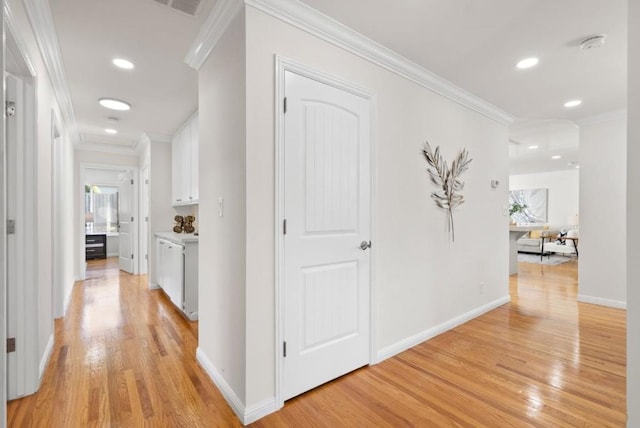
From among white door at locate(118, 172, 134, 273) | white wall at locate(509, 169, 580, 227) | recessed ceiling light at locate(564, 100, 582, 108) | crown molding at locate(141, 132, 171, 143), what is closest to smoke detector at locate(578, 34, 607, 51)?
recessed ceiling light at locate(564, 100, 582, 108)

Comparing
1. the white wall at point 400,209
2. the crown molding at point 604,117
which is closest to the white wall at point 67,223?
the white wall at point 400,209

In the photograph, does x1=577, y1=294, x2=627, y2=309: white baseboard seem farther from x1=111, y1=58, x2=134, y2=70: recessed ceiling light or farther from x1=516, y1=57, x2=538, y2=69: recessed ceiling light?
x1=111, y1=58, x2=134, y2=70: recessed ceiling light

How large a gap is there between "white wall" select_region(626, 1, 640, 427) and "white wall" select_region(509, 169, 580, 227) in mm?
10151

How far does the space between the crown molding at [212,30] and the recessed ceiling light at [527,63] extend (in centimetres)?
232

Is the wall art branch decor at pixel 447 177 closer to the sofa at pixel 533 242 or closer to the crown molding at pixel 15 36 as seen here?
the crown molding at pixel 15 36

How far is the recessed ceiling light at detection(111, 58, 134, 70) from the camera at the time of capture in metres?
2.66

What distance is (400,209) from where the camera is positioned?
2.64m

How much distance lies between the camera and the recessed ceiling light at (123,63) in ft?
8.73

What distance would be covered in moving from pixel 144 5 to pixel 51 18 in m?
0.70

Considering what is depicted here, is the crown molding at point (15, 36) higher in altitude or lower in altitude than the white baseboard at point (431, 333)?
higher

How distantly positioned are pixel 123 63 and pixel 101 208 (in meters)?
7.27

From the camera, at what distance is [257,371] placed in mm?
1778

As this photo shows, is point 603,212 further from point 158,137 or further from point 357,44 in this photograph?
point 158,137

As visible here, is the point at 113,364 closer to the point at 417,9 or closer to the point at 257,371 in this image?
the point at 257,371
